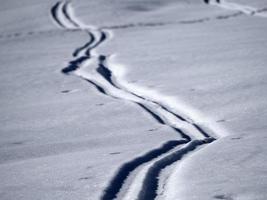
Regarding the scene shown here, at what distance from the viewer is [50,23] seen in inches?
198

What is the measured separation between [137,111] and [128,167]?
2.09ft

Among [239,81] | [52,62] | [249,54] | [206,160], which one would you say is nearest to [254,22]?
[249,54]

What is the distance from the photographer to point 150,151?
1.71 meters

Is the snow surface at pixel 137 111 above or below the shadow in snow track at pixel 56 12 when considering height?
below

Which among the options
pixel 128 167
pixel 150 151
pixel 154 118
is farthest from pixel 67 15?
pixel 128 167

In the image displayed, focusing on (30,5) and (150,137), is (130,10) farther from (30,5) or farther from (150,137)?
(150,137)

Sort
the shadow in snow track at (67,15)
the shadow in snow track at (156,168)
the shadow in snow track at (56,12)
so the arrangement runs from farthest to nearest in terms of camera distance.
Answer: the shadow in snow track at (56,12) < the shadow in snow track at (67,15) < the shadow in snow track at (156,168)

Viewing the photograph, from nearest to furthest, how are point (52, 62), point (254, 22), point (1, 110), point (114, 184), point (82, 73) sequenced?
point (114, 184) → point (1, 110) → point (82, 73) → point (52, 62) → point (254, 22)

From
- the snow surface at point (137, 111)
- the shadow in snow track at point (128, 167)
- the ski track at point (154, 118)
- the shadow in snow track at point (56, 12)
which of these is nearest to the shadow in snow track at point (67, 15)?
the shadow in snow track at point (56, 12)

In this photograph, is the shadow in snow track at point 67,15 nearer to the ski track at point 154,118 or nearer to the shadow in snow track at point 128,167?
the ski track at point 154,118

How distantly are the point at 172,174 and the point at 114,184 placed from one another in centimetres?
15

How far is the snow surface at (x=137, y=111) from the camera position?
4.81ft

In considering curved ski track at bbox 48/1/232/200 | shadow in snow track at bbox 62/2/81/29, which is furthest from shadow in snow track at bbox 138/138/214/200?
shadow in snow track at bbox 62/2/81/29

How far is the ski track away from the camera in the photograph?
56.5 inches
